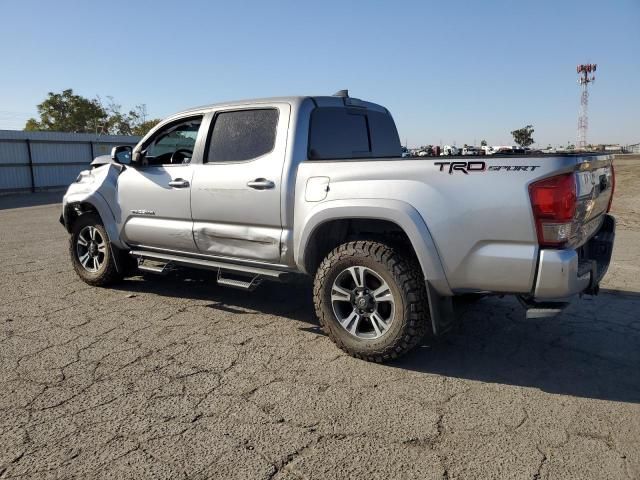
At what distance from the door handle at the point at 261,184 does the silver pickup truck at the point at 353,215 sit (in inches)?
0.9

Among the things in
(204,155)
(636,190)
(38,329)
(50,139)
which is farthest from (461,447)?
(50,139)

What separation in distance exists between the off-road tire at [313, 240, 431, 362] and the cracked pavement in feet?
0.45

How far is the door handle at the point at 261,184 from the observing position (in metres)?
4.01

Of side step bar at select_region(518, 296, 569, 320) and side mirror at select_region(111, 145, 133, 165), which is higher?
side mirror at select_region(111, 145, 133, 165)

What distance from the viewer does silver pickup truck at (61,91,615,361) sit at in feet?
9.82

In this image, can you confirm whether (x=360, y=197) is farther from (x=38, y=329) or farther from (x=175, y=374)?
(x=38, y=329)

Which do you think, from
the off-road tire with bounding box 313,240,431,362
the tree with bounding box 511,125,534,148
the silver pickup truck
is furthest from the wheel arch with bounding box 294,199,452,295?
the tree with bounding box 511,125,534,148

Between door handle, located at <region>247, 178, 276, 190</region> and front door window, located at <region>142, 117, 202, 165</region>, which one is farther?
front door window, located at <region>142, 117, 202, 165</region>

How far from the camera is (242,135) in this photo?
4391 millimetres

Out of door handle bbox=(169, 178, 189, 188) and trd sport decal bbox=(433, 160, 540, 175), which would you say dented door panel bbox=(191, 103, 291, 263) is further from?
trd sport decal bbox=(433, 160, 540, 175)

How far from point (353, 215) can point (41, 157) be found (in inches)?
996

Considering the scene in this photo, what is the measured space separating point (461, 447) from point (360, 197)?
1.72 meters

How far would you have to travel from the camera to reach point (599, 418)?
9.39 feet

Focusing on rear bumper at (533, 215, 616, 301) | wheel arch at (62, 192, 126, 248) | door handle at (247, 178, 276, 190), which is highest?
door handle at (247, 178, 276, 190)
